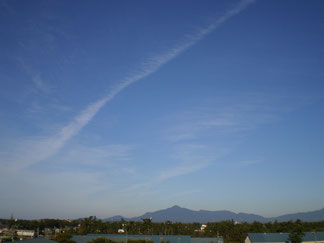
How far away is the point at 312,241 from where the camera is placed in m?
42.3

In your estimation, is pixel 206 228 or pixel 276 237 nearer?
pixel 276 237

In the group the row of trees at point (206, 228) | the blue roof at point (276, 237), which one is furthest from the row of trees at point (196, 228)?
the blue roof at point (276, 237)

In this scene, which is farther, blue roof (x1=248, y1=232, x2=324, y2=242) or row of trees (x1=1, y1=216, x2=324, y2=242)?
row of trees (x1=1, y1=216, x2=324, y2=242)

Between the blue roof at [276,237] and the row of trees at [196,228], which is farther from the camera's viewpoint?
the row of trees at [196,228]

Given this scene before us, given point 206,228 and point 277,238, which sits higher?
point 277,238

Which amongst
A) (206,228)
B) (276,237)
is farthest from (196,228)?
(276,237)

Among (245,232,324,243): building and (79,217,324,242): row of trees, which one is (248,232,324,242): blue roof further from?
(79,217,324,242): row of trees

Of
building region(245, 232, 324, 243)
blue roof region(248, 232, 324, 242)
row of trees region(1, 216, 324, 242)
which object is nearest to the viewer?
building region(245, 232, 324, 243)

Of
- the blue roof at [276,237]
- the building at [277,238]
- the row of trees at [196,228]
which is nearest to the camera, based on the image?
the building at [277,238]

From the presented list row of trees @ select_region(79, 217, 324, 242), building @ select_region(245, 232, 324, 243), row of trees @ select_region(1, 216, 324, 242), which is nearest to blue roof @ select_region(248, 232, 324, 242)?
building @ select_region(245, 232, 324, 243)

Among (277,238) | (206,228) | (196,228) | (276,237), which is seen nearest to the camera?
(277,238)

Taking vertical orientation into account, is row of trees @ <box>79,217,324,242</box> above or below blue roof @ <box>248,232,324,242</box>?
below

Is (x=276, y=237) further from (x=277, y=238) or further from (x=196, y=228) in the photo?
(x=196, y=228)

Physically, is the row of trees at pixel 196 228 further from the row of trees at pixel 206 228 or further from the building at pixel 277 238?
the building at pixel 277 238
